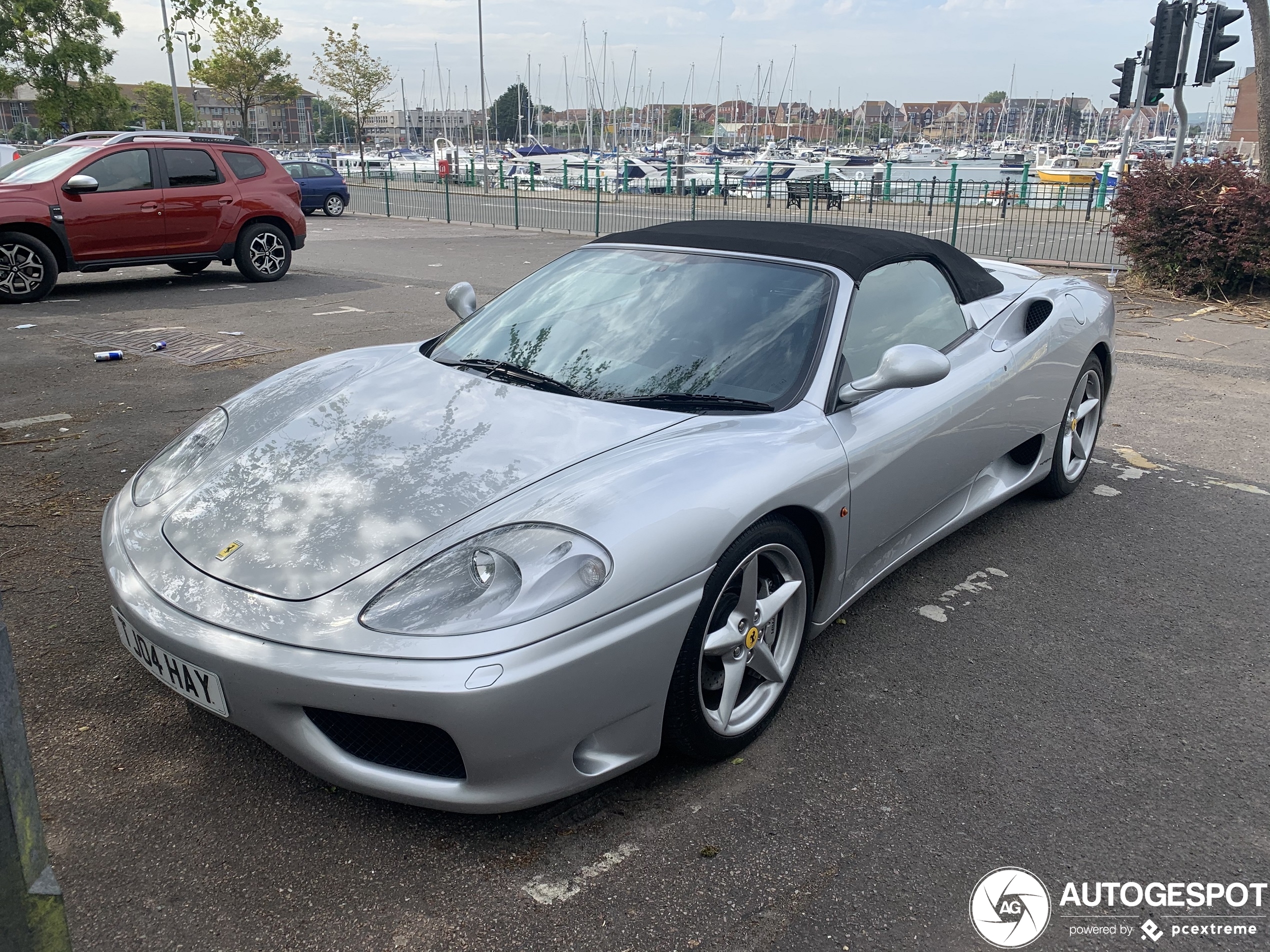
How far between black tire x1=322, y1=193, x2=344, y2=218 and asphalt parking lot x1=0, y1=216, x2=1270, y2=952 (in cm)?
2116

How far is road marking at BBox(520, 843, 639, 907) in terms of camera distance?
7.06 ft

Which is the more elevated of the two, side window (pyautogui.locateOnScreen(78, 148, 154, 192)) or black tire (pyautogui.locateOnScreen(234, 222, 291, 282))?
side window (pyautogui.locateOnScreen(78, 148, 154, 192))

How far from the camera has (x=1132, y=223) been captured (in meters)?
11.9

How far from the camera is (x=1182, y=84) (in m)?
12.8

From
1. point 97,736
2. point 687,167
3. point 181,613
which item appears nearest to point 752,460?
point 181,613

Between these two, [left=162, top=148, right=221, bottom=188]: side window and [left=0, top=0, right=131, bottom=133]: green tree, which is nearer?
[left=162, top=148, right=221, bottom=188]: side window

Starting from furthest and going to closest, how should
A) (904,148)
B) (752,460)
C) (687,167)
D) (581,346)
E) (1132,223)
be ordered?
(904,148), (687,167), (1132,223), (581,346), (752,460)

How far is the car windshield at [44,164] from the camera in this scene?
9906 mm

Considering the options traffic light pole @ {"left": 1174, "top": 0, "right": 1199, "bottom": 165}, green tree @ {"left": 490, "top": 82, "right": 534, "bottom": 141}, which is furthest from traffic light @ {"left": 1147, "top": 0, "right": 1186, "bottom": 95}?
green tree @ {"left": 490, "top": 82, "right": 534, "bottom": 141}

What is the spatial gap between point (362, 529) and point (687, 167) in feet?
127

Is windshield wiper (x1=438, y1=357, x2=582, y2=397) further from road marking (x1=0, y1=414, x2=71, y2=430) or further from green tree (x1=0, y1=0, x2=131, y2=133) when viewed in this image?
green tree (x1=0, y1=0, x2=131, y2=133)

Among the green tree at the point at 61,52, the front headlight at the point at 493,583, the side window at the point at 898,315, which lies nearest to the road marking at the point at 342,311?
the side window at the point at 898,315

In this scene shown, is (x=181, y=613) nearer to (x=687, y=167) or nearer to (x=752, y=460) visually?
(x=752, y=460)

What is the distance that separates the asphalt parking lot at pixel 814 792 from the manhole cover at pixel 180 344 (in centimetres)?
319
